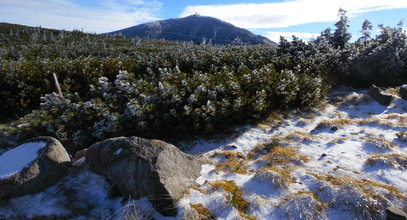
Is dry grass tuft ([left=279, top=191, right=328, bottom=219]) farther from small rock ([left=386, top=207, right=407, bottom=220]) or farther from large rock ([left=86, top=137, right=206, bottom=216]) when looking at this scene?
large rock ([left=86, top=137, right=206, bottom=216])

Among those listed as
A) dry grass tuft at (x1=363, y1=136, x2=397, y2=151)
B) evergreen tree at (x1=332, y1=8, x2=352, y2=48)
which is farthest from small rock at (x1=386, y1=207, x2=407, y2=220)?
evergreen tree at (x1=332, y1=8, x2=352, y2=48)

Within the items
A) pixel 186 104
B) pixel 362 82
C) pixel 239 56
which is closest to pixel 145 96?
pixel 186 104

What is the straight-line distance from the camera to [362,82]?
1116 centimetres

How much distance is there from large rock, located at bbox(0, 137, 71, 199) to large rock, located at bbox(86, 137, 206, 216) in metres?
0.42

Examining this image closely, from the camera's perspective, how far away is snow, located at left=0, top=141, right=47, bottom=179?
3509 millimetres

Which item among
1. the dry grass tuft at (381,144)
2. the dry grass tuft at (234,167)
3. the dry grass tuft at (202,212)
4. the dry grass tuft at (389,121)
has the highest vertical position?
the dry grass tuft at (202,212)

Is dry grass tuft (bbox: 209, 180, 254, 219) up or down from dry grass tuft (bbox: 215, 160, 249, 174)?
up

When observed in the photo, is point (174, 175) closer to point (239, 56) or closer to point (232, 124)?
point (232, 124)

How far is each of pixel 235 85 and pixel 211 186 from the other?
3.17 metres

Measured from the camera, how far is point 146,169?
10.7 feet

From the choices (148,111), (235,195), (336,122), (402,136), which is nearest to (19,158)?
(148,111)

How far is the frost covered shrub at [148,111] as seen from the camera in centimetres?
528

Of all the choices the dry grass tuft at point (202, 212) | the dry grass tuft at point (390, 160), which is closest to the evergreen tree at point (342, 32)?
the dry grass tuft at point (390, 160)

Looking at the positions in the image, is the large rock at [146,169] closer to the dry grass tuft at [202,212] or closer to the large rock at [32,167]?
the dry grass tuft at [202,212]
